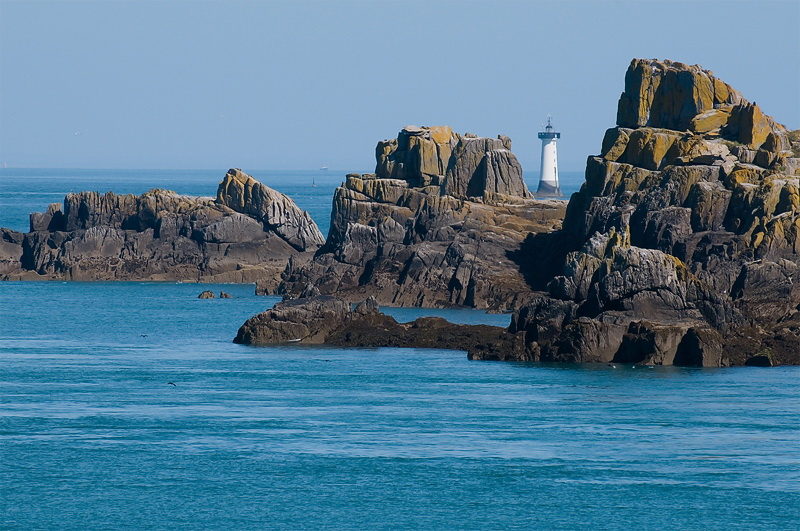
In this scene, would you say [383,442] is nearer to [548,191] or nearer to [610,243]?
[610,243]

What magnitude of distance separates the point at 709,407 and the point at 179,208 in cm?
7070

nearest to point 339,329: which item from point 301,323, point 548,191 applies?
point 301,323

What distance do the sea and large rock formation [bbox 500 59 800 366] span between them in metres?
1.79

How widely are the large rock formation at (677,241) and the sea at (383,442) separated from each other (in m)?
1.79

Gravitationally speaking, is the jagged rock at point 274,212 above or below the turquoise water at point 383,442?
above

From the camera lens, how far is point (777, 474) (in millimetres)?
44094

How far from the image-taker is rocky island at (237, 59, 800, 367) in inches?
2525

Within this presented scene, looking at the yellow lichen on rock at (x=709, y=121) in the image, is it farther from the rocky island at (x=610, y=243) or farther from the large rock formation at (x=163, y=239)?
the large rock formation at (x=163, y=239)

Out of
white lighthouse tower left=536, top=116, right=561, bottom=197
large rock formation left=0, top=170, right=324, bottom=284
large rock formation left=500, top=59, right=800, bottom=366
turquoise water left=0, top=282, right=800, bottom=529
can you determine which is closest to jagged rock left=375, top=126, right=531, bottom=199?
large rock formation left=0, top=170, right=324, bottom=284

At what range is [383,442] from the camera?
1886 inches

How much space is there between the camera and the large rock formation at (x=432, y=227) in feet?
299

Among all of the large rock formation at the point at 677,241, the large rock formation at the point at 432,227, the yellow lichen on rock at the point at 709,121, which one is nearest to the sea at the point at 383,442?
the large rock formation at the point at 677,241

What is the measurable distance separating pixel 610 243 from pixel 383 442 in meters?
24.0

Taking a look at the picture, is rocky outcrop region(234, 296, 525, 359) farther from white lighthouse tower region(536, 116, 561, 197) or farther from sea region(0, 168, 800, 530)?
white lighthouse tower region(536, 116, 561, 197)
